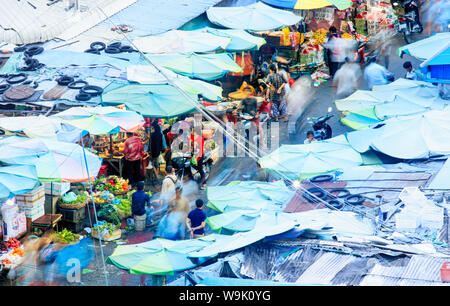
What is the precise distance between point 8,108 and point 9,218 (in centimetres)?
432

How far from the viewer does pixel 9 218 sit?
412 inches

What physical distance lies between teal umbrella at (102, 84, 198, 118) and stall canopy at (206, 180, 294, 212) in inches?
98.5

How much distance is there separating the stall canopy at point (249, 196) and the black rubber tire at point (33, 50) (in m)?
7.62

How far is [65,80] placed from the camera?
1455 cm

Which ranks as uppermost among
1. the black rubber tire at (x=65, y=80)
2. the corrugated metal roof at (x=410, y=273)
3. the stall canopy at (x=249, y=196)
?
the black rubber tire at (x=65, y=80)

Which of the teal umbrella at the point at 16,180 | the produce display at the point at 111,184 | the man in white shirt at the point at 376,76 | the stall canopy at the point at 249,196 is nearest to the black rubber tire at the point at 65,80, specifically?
the produce display at the point at 111,184

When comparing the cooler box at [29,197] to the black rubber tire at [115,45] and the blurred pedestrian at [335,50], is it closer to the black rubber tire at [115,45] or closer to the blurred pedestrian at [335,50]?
the black rubber tire at [115,45]

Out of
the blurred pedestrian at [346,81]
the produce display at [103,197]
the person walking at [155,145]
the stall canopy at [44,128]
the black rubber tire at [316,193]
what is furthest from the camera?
the blurred pedestrian at [346,81]

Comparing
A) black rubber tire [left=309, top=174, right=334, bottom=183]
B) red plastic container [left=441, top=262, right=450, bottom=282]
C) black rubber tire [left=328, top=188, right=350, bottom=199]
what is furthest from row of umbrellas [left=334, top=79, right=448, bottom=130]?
red plastic container [left=441, top=262, right=450, bottom=282]

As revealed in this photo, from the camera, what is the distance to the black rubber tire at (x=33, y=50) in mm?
16208

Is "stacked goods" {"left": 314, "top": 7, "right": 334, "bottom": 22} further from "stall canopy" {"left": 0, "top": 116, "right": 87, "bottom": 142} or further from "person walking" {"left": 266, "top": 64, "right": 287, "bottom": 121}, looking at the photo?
"stall canopy" {"left": 0, "top": 116, "right": 87, "bottom": 142}

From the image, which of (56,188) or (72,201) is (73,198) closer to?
(72,201)

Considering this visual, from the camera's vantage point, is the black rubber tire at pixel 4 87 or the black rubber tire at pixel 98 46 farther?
the black rubber tire at pixel 98 46
